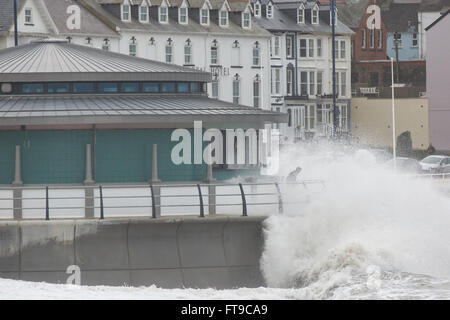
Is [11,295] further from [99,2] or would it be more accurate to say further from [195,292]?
[99,2]

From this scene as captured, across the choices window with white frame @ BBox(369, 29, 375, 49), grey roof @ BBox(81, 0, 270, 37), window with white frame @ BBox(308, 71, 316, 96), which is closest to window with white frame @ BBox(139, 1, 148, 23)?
grey roof @ BBox(81, 0, 270, 37)

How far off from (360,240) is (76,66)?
41.1 feet

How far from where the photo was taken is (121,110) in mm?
45750

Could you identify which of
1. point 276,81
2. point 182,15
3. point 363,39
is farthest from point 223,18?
point 363,39

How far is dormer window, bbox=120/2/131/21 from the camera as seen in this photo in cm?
9375

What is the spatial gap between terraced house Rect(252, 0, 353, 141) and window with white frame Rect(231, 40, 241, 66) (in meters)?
4.18

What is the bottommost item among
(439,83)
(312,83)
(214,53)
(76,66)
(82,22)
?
(76,66)

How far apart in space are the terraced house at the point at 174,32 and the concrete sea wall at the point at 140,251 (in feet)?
149

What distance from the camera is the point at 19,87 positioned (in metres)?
48.3

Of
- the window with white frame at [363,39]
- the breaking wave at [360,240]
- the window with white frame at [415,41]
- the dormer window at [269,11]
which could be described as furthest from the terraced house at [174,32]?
the breaking wave at [360,240]

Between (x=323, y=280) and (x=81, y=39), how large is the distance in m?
52.7

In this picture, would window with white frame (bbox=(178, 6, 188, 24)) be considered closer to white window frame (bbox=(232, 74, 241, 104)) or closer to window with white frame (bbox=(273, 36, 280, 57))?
white window frame (bbox=(232, 74, 241, 104))

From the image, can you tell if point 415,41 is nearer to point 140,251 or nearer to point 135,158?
point 135,158

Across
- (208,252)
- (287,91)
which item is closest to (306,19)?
(287,91)
